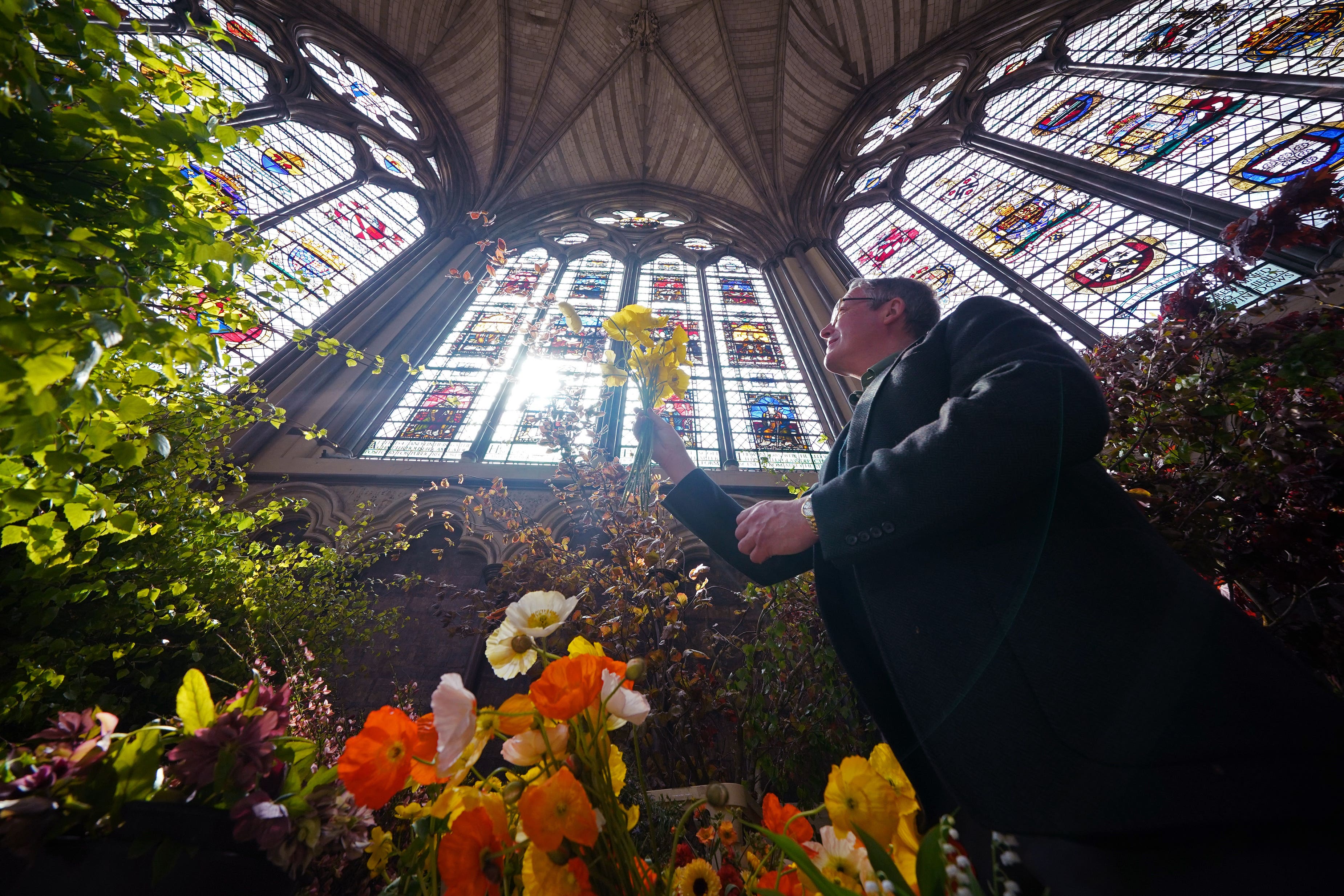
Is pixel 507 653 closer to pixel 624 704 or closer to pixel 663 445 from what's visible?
pixel 624 704

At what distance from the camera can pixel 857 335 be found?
4.91 feet

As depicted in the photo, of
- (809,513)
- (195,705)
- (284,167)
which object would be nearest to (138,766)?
(195,705)

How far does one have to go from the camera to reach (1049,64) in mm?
8219

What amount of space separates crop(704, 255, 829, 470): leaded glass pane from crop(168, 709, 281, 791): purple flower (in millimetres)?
3997

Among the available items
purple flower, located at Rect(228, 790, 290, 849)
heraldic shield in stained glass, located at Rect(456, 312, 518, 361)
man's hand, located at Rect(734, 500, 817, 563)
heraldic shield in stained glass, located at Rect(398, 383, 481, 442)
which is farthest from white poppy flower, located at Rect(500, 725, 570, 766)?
heraldic shield in stained glass, located at Rect(456, 312, 518, 361)

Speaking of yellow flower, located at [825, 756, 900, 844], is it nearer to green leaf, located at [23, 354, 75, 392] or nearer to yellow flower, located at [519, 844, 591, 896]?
yellow flower, located at [519, 844, 591, 896]

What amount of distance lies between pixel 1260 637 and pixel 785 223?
1190cm

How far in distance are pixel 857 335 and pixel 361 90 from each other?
12.7 meters

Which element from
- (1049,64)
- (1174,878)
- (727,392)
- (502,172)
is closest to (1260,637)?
(1174,878)

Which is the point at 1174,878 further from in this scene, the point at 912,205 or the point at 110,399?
the point at 912,205

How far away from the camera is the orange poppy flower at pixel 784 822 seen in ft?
2.38

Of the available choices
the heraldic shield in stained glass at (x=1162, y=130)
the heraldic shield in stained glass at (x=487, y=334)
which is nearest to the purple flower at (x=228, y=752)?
the heraldic shield in stained glass at (x=487, y=334)

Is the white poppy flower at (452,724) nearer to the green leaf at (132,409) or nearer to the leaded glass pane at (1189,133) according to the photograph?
the green leaf at (132,409)

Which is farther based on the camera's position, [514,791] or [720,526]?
[720,526]
